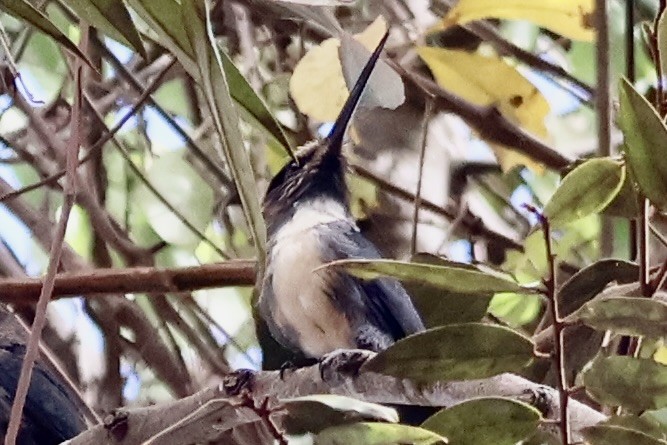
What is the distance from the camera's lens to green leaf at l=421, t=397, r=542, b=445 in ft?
2.31

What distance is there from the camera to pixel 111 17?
706 mm

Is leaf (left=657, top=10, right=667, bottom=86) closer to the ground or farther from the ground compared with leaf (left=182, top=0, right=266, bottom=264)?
closer to the ground

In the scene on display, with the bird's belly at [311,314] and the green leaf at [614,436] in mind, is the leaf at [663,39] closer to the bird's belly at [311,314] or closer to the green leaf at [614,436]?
the green leaf at [614,436]

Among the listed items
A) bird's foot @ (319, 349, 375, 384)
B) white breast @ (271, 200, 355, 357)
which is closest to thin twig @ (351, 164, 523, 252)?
white breast @ (271, 200, 355, 357)

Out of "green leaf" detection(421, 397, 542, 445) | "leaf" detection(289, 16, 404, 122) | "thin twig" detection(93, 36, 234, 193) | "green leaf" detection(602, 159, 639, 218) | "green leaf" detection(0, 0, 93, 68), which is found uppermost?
"thin twig" detection(93, 36, 234, 193)

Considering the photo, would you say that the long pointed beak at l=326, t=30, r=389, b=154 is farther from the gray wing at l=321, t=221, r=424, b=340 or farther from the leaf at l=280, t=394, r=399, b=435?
the leaf at l=280, t=394, r=399, b=435

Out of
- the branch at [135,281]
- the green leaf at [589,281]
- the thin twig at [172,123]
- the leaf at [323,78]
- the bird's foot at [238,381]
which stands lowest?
the green leaf at [589,281]

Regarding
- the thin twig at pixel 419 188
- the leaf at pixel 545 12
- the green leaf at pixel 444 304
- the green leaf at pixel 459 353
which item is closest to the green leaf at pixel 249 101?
the green leaf at pixel 459 353

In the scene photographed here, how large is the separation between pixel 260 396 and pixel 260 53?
1506 mm

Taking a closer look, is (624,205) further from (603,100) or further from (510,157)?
(510,157)

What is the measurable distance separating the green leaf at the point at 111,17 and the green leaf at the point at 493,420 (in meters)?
0.30

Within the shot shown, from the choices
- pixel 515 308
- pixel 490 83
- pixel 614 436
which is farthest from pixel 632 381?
pixel 515 308

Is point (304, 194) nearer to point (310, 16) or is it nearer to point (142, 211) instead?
point (142, 211)

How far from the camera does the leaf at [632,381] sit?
712 mm
